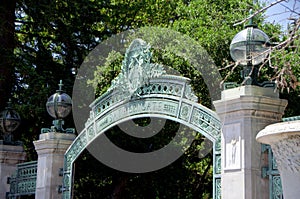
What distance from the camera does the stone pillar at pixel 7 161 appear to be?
1221cm

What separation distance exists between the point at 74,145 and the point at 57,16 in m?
6.15

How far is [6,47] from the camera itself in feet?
52.2

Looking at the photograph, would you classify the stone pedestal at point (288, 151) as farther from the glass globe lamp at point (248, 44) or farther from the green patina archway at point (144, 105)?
the green patina archway at point (144, 105)

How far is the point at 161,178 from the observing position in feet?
50.5

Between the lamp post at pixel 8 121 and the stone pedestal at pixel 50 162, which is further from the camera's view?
the lamp post at pixel 8 121

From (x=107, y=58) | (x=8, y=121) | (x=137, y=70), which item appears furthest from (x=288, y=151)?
(x=107, y=58)

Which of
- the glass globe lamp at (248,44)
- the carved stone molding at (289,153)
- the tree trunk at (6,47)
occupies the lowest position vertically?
the carved stone molding at (289,153)

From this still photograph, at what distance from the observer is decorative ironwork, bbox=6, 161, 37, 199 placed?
11578 mm

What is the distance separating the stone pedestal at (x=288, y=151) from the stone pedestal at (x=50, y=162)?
20.6 feet

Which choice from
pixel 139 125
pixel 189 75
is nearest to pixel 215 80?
pixel 189 75

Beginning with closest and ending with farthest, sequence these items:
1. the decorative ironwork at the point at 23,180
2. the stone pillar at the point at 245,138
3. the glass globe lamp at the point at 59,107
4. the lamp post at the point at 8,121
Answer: the stone pillar at the point at 245,138 < the glass globe lamp at the point at 59,107 < the decorative ironwork at the point at 23,180 < the lamp post at the point at 8,121

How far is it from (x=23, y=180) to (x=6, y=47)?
5.18m

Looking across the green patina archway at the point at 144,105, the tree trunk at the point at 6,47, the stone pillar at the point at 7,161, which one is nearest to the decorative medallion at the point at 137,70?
the green patina archway at the point at 144,105

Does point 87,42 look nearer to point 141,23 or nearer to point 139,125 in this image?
point 141,23
